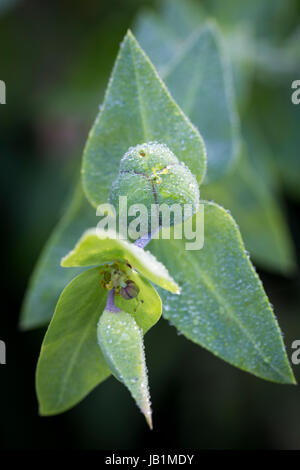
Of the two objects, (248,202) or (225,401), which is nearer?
(248,202)

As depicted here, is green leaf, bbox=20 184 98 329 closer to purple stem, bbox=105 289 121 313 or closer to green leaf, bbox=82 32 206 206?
green leaf, bbox=82 32 206 206

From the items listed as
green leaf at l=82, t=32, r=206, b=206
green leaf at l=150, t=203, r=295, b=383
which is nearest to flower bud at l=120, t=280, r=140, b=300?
Answer: green leaf at l=150, t=203, r=295, b=383

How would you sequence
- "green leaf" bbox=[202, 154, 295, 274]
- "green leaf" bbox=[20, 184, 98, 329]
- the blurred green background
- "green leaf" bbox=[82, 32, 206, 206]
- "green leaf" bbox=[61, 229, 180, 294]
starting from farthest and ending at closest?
the blurred green background
"green leaf" bbox=[202, 154, 295, 274]
"green leaf" bbox=[20, 184, 98, 329]
"green leaf" bbox=[82, 32, 206, 206]
"green leaf" bbox=[61, 229, 180, 294]

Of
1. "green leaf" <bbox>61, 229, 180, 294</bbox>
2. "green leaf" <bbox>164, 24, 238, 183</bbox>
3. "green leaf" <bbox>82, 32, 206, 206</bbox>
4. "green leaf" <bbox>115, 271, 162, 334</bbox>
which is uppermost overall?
"green leaf" <bbox>164, 24, 238, 183</bbox>

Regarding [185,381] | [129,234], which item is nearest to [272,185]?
[185,381]

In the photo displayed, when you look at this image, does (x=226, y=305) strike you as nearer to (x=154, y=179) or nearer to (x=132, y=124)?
(x=154, y=179)

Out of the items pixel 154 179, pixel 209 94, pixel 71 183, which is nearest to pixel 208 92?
pixel 209 94

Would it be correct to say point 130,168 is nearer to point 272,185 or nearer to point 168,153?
point 168,153

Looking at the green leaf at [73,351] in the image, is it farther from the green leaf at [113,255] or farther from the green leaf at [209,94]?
the green leaf at [209,94]

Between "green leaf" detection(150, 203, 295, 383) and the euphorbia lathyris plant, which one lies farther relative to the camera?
"green leaf" detection(150, 203, 295, 383)
